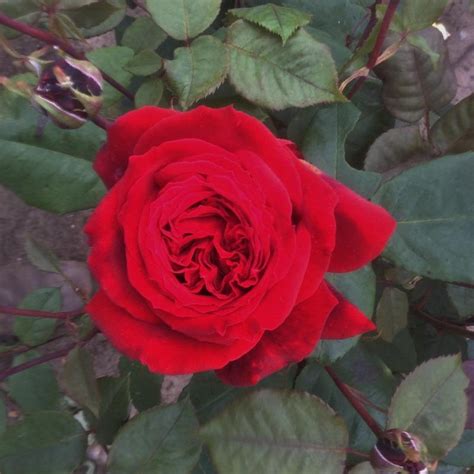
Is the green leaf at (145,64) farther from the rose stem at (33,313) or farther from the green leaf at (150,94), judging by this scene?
the rose stem at (33,313)

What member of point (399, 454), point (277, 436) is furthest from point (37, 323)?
point (399, 454)

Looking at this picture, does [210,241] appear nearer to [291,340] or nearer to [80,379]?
[291,340]

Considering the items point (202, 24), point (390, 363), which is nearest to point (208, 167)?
point (202, 24)

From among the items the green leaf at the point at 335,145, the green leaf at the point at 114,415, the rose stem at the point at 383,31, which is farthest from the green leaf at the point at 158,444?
the rose stem at the point at 383,31

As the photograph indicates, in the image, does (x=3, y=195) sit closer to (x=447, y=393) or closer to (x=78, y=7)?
(x=78, y=7)

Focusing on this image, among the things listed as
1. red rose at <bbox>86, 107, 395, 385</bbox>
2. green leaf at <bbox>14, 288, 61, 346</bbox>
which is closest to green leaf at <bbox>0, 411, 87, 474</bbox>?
green leaf at <bbox>14, 288, 61, 346</bbox>

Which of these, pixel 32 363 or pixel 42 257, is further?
pixel 42 257
